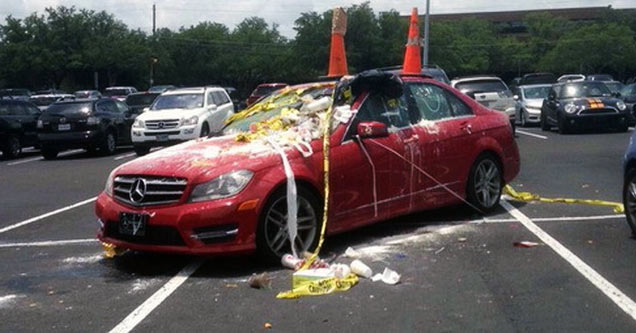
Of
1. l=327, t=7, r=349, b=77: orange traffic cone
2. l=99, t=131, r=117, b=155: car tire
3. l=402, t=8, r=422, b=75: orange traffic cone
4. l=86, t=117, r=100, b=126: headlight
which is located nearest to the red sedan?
l=327, t=7, r=349, b=77: orange traffic cone

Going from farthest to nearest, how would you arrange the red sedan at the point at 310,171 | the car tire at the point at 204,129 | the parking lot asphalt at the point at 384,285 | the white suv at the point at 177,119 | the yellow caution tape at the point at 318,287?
the car tire at the point at 204,129 < the white suv at the point at 177,119 < the red sedan at the point at 310,171 < the yellow caution tape at the point at 318,287 < the parking lot asphalt at the point at 384,285

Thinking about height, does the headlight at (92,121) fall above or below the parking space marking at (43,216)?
above

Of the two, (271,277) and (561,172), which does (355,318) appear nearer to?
(271,277)

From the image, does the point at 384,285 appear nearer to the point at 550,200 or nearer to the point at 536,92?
the point at 550,200

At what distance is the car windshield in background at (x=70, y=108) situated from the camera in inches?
876

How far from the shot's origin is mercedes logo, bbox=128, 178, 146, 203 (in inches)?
289

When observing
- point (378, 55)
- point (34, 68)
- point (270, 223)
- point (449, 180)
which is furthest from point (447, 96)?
point (34, 68)

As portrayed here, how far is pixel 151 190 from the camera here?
7312mm

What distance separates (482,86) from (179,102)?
317 inches

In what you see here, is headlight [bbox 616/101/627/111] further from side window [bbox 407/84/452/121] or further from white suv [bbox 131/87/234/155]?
side window [bbox 407/84/452/121]

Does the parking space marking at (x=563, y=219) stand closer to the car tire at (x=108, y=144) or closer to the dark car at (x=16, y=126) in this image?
the car tire at (x=108, y=144)

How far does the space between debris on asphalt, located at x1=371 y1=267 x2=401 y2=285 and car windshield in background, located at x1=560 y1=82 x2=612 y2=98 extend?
17.3 meters

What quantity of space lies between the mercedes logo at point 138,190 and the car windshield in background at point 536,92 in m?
21.3

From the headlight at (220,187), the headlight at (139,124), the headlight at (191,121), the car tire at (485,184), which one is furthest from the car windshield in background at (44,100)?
the headlight at (220,187)
